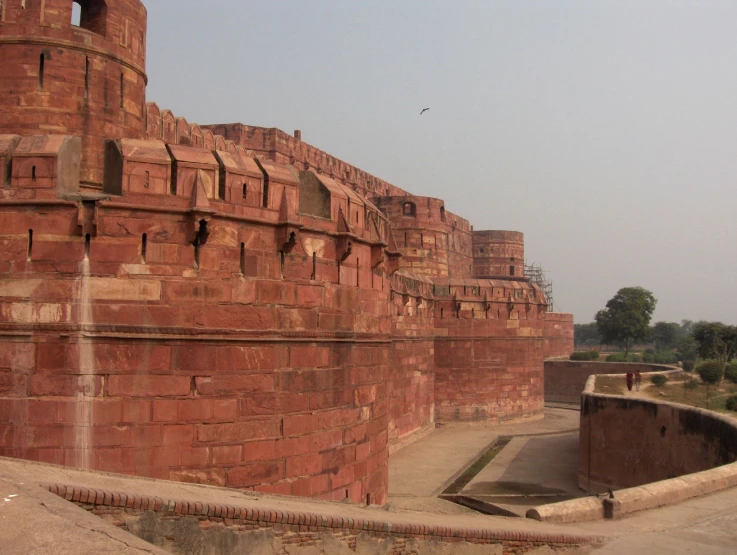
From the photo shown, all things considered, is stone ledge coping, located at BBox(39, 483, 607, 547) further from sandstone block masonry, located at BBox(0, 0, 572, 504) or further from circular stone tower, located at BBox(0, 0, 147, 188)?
circular stone tower, located at BBox(0, 0, 147, 188)

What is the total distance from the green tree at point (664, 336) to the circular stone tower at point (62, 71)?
93.4 meters

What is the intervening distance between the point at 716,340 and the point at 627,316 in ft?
71.3

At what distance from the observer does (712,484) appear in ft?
29.5

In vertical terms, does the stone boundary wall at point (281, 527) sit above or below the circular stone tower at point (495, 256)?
below

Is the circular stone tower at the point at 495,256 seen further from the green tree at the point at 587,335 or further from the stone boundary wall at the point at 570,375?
the green tree at the point at 587,335

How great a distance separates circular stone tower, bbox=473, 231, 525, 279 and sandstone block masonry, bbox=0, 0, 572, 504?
41.0 m

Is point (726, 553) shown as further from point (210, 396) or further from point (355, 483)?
point (210, 396)

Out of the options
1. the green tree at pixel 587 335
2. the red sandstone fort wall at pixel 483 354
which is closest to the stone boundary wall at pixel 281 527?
the red sandstone fort wall at pixel 483 354

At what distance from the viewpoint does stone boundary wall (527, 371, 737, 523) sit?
8.12 metres

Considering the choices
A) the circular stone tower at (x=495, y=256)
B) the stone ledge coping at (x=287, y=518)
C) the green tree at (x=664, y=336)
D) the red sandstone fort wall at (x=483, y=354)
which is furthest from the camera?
the green tree at (x=664, y=336)

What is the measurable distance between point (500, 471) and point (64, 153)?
42.6 ft

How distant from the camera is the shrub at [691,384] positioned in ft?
78.6

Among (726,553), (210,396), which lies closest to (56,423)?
(210,396)

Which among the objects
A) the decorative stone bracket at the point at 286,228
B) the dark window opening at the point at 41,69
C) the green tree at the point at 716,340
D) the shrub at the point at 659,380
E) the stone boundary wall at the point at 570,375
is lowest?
the stone boundary wall at the point at 570,375
